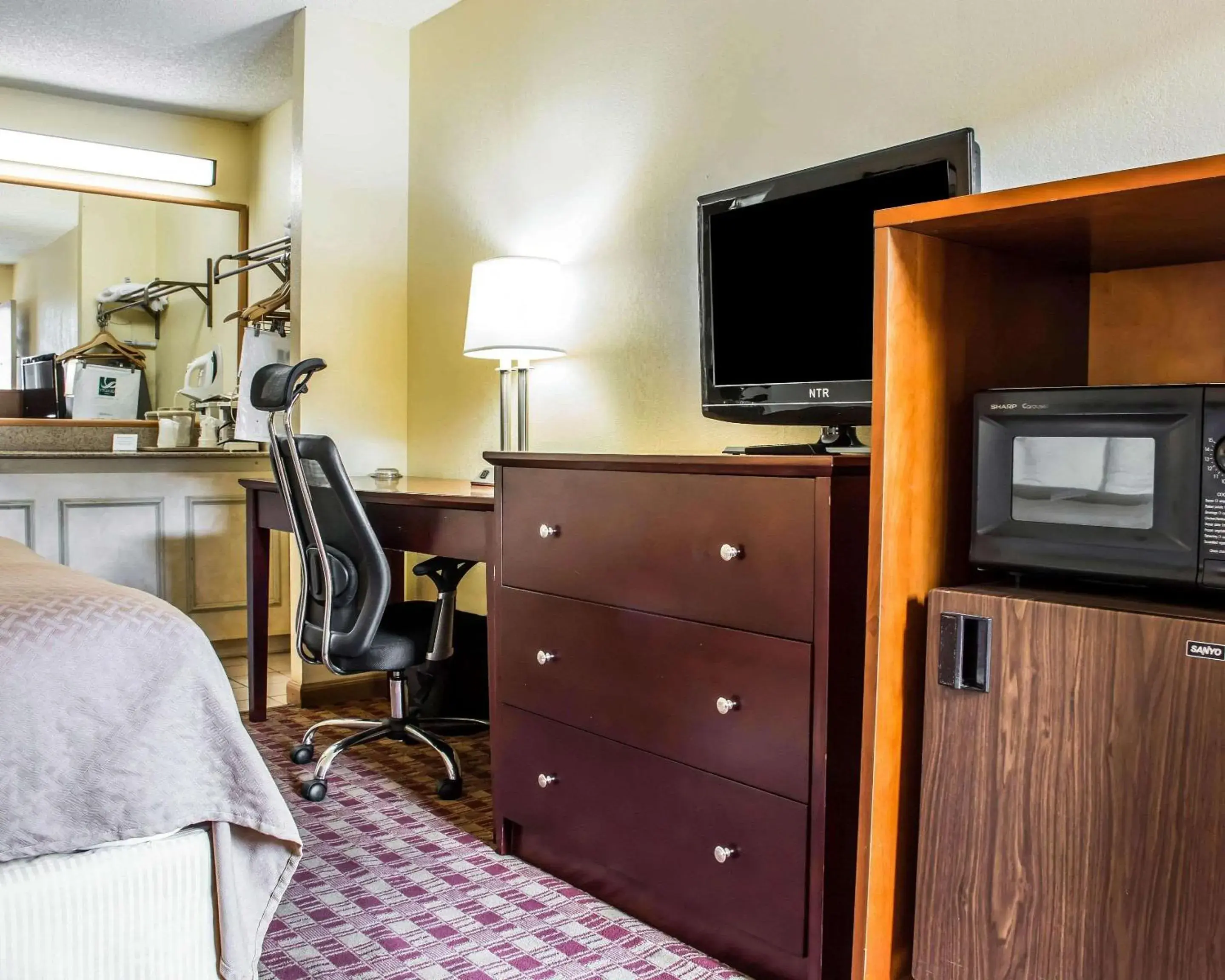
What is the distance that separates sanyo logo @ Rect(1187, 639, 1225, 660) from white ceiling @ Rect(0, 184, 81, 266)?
4949 millimetres

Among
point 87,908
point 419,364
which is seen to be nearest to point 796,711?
point 87,908

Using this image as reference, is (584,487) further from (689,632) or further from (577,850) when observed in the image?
(577,850)

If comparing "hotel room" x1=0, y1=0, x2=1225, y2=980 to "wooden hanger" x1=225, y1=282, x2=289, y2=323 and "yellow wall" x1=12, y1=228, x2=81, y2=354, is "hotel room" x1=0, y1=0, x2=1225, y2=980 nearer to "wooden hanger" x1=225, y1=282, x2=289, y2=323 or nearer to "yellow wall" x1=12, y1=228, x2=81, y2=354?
"wooden hanger" x1=225, y1=282, x2=289, y2=323

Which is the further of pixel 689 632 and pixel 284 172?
pixel 284 172

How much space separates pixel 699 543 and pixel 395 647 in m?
1.17

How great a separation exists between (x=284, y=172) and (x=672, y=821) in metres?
4.00

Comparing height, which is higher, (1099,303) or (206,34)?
(206,34)

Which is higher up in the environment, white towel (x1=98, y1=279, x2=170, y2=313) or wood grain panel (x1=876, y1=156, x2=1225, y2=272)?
white towel (x1=98, y1=279, x2=170, y2=313)

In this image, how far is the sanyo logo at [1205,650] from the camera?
3.62ft

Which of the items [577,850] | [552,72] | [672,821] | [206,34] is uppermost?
[206,34]

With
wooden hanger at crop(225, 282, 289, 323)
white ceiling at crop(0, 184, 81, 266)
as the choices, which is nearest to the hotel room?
wooden hanger at crop(225, 282, 289, 323)

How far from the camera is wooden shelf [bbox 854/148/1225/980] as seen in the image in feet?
4.33

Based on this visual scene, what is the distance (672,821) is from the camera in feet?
6.22

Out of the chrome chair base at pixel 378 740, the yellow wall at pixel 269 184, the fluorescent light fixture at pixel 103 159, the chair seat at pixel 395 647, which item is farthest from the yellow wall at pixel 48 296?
the chair seat at pixel 395 647
